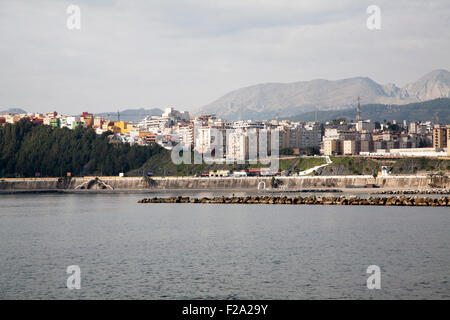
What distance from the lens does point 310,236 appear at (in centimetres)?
4331

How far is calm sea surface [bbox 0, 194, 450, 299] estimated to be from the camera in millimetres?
25141

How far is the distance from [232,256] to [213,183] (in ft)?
347

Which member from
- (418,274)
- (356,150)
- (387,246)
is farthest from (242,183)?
(418,274)

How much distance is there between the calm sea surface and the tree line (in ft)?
397

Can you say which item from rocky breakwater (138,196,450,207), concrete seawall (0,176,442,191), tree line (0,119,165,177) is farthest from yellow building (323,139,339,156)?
rocky breakwater (138,196,450,207)

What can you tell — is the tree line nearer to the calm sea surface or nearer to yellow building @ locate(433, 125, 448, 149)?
yellow building @ locate(433, 125, 448, 149)

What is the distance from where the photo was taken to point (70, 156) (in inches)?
7416

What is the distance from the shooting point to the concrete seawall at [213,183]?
379ft

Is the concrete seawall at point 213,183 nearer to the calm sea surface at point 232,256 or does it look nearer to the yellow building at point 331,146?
the yellow building at point 331,146

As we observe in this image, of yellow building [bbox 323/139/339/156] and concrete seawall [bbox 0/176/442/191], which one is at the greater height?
yellow building [bbox 323/139/339/156]

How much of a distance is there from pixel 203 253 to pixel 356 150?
6215 inches

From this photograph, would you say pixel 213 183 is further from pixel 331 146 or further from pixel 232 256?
pixel 232 256

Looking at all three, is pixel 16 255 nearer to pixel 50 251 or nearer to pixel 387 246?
pixel 50 251

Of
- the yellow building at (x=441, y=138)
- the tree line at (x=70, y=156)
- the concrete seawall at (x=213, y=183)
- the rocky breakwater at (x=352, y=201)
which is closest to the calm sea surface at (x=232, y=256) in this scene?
the rocky breakwater at (x=352, y=201)
